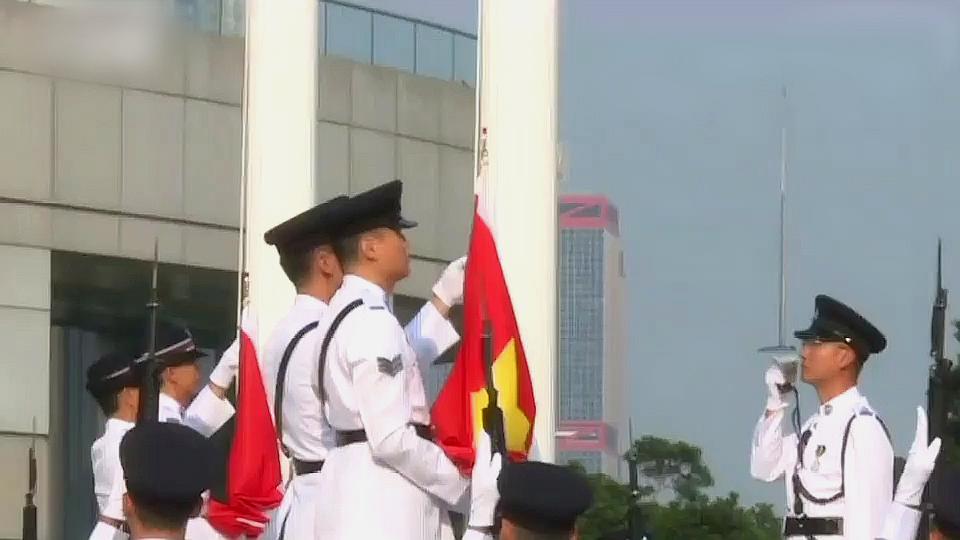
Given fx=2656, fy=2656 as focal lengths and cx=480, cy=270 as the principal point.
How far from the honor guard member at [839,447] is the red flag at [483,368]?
4.08ft

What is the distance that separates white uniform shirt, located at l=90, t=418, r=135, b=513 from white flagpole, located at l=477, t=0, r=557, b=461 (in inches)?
180

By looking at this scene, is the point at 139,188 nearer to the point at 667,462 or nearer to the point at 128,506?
the point at 128,506

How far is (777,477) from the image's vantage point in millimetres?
11219

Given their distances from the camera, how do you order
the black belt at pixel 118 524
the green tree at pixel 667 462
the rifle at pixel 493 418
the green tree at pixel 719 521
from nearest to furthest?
the rifle at pixel 493 418 → the black belt at pixel 118 524 → the green tree at pixel 719 521 → the green tree at pixel 667 462

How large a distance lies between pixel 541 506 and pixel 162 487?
0.98 metres

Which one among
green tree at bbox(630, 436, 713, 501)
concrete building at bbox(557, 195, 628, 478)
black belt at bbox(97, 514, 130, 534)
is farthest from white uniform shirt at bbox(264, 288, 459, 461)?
concrete building at bbox(557, 195, 628, 478)

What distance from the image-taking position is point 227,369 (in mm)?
12219

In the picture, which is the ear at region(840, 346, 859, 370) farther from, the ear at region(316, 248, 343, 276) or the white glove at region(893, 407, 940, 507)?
the ear at region(316, 248, 343, 276)

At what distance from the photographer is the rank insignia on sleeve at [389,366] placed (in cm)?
885

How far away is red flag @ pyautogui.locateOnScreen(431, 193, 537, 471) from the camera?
10.0 meters

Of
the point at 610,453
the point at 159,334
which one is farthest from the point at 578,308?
the point at 159,334

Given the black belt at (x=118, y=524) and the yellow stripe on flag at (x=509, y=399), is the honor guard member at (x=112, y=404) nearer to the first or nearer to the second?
the black belt at (x=118, y=524)

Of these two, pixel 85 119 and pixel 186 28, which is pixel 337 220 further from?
pixel 85 119

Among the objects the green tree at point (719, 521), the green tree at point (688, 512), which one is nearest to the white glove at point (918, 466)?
the green tree at point (688, 512)
